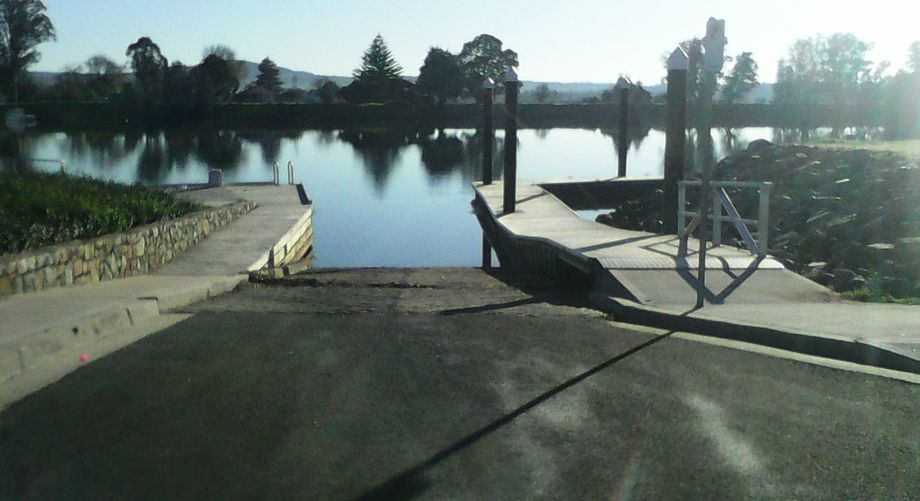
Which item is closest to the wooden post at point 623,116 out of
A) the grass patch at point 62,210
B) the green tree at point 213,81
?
the grass patch at point 62,210

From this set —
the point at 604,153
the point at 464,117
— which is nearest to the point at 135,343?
the point at 604,153

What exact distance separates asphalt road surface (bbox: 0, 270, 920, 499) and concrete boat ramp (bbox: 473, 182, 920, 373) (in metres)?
0.61

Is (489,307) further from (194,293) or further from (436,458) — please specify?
(436,458)

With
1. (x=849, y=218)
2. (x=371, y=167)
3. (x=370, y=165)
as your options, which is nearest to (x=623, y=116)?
(x=849, y=218)

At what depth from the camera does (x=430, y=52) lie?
11244 cm

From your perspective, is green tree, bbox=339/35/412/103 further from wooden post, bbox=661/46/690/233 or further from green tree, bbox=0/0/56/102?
wooden post, bbox=661/46/690/233

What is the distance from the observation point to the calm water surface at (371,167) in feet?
99.7

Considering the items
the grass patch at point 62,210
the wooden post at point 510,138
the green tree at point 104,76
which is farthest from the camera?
the green tree at point 104,76

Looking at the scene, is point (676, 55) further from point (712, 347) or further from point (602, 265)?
point (712, 347)

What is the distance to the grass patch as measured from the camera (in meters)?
11.8

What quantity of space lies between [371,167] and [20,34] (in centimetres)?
3339

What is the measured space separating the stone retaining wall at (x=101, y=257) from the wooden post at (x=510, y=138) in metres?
8.12

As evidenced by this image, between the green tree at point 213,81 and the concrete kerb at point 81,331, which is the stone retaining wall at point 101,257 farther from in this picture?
the green tree at point 213,81

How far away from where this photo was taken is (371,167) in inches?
2311
